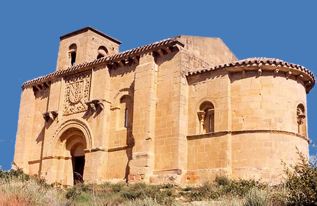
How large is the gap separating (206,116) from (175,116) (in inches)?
50.0

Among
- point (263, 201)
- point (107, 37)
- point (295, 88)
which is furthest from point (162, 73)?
point (263, 201)

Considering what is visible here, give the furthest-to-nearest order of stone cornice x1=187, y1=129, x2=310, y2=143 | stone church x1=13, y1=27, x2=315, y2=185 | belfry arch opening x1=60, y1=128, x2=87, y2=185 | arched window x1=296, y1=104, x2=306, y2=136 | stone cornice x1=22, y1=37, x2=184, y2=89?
belfry arch opening x1=60, y1=128, x2=87, y2=185 < stone cornice x1=22, y1=37, x2=184, y2=89 < arched window x1=296, y1=104, x2=306, y2=136 < stone church x1=13, y1=27, x2=315, y2=185 < stone cornice x1=187, y1=129, x2=310, y2=143

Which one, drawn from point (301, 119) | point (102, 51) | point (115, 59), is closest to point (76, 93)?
point (115, 59)

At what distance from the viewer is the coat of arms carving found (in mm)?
22375

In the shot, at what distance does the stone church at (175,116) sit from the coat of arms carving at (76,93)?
51mm

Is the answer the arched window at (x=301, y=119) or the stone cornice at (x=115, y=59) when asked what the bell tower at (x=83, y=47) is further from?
the arched window at (x=301, y=119)

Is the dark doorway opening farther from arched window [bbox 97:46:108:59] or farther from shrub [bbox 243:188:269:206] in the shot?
shrub [bbox 243:188:269:206]

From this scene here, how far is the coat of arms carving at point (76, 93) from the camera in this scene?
73.4ft

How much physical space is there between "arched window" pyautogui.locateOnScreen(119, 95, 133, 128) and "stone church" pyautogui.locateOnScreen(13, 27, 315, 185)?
0.15 ft

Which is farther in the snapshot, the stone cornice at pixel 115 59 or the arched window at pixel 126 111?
the arched window at pixel 126 111

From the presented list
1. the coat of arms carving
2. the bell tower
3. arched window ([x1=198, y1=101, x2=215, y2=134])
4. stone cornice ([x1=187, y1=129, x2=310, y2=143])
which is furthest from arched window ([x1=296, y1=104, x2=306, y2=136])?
the bell tower

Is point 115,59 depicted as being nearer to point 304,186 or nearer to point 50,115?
point 50,115

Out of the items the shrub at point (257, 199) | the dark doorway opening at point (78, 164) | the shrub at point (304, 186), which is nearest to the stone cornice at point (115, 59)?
the dark doorway opening at point (78, 164)

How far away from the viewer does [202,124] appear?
61.8 feet
